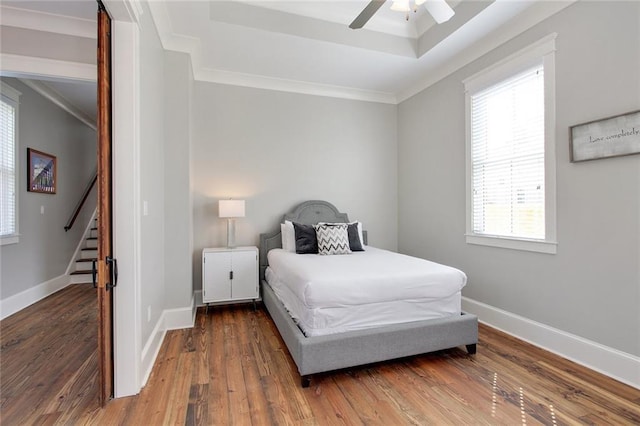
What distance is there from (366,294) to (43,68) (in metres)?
3.57

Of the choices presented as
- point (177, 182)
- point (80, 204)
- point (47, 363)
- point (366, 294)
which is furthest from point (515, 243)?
point (80, 204)

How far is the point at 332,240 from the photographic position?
3.64 meters

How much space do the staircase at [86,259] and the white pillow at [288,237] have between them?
11.4 feet

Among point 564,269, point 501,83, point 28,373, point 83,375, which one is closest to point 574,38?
point 501,83

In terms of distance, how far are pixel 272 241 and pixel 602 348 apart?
3.34 metres

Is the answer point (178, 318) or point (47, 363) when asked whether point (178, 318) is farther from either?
point (47, 363)

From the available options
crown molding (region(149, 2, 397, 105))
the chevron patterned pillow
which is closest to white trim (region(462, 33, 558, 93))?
crown molding (region(149, 2, 397, 105))

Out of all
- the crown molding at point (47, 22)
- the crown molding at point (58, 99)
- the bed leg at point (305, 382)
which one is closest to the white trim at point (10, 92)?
the crown molding at point (58, 99)

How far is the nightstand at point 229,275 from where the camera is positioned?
→ 350 cm

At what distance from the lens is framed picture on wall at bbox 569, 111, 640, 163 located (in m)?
2.08

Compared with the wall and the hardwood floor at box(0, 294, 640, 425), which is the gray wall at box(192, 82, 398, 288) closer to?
the wall

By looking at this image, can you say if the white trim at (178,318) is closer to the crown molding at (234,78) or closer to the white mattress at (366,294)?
the white mattress at (366,294)

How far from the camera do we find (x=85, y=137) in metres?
5.59

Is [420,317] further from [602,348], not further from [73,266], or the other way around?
[73,266]
